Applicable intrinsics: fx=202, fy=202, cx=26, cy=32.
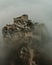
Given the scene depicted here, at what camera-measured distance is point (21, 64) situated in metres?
28.5

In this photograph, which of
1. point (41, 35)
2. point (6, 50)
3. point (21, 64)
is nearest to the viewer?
point (21, 64)

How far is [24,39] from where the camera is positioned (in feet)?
104

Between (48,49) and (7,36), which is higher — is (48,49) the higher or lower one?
the lower one

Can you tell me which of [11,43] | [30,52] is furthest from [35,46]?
[11,43]

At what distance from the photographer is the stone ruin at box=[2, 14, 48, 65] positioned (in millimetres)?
29453

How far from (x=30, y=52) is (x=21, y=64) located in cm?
243

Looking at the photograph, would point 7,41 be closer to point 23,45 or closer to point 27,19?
point 23,45

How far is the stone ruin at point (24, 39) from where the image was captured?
96.6 ft

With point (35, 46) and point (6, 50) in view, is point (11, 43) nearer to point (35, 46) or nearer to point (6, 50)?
point (6, 50)

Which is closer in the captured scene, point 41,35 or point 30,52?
point 30,52

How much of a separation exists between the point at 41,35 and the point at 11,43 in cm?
574

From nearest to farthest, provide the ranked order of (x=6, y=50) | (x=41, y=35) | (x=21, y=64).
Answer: (x=21, y=64)
(x=6, y=50)
(x=41, y=35)

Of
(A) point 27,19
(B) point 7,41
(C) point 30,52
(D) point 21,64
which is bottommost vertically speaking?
(D) point 21,64

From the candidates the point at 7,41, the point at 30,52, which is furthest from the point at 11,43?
the point at 30,52
